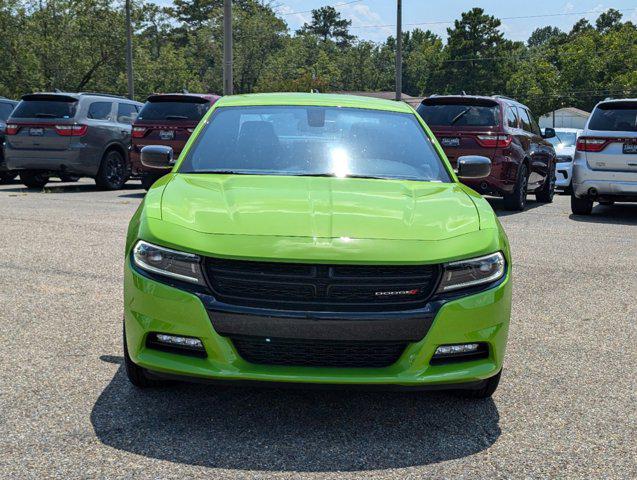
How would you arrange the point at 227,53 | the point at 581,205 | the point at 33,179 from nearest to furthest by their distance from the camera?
the point at 581,205, the point at 33,179, the point at 227,53

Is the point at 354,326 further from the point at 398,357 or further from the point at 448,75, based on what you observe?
the point at 448,75

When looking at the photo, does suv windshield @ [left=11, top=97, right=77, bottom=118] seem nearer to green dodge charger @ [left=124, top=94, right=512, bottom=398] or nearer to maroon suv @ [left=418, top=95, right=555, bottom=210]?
maroon suv @ [left=418, top=95, right=555, bottom=210]

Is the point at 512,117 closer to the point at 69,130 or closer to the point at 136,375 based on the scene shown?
the point at 69,130

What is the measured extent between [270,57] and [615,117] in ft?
225

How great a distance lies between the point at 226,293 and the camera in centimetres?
358

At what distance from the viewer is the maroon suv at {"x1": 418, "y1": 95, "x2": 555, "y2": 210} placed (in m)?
12.9

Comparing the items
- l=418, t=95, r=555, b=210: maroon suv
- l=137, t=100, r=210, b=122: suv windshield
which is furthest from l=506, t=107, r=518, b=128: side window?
l=137, t=100, r=210, b=122: suv windshield

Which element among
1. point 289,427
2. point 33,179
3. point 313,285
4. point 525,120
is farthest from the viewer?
point 33,179

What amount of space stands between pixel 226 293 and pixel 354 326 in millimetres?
557

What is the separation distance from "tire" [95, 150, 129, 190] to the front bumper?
45.3ft

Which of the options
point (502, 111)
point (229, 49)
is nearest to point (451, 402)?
point (502, 111)

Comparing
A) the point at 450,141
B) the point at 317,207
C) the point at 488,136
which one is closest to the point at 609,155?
the point at 488,136

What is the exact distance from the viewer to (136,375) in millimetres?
4133

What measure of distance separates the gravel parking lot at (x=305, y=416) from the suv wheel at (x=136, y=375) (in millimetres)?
61
